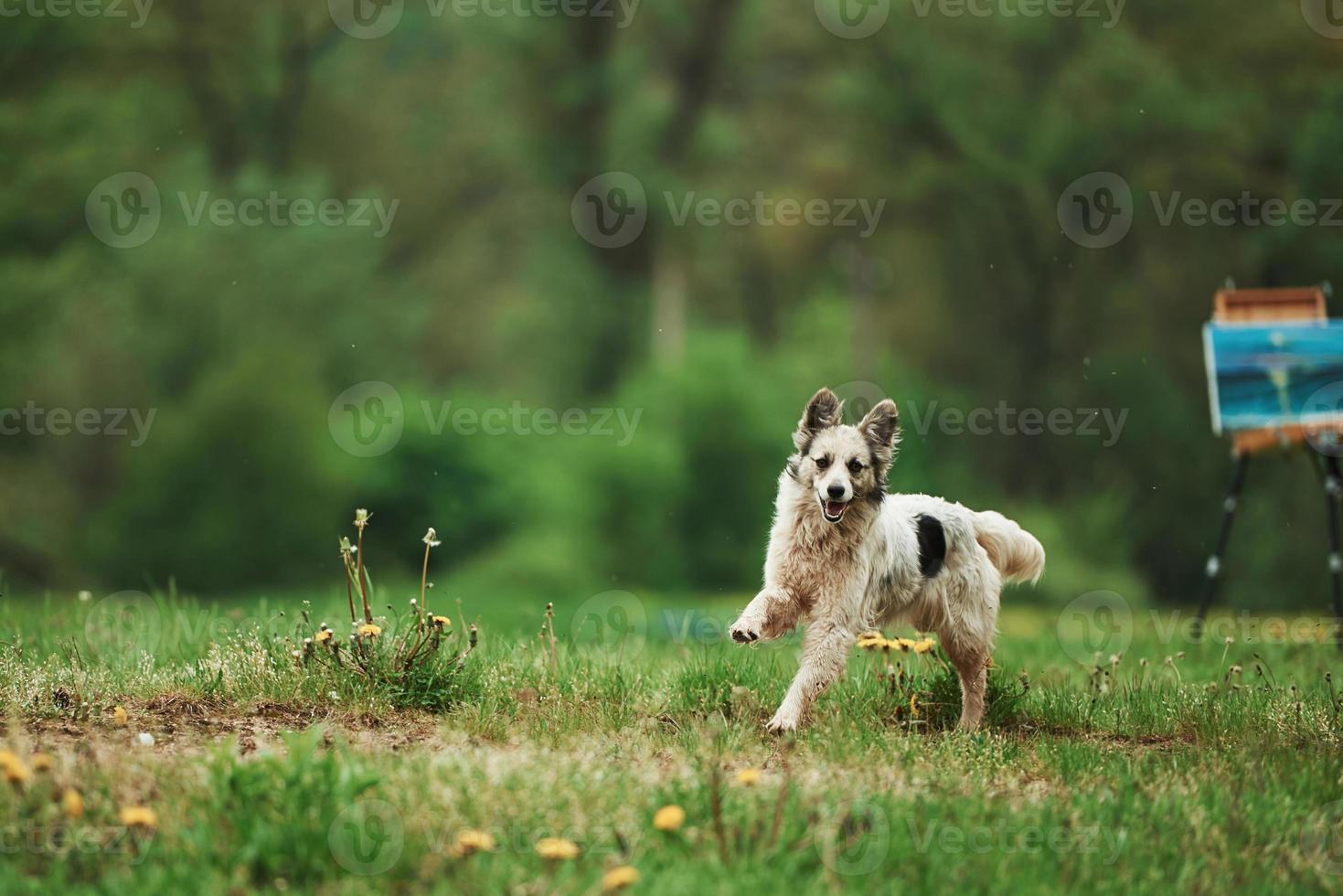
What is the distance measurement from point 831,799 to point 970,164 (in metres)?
26.7

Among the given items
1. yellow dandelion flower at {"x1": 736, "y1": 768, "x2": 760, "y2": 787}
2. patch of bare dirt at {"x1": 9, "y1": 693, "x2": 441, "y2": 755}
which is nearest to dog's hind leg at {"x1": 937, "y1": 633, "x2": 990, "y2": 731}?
yellow dandelion flower at {"x1": 736, "y1": 768, "x2": 760, "y2": 787}

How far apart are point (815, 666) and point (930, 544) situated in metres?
1.00

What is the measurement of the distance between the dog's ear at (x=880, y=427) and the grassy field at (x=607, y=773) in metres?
1.29

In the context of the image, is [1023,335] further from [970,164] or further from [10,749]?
[10,749]

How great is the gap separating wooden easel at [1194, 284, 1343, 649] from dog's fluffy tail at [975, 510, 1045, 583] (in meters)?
4.41

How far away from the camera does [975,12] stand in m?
29.8

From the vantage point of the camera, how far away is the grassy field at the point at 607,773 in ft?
14.9

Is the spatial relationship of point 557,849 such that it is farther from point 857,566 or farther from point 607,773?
point 857,566

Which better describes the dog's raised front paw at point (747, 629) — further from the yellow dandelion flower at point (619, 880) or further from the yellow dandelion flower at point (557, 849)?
the yellow dandelion flower at point (619, 880)

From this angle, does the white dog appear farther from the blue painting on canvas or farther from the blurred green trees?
the blurred green trees

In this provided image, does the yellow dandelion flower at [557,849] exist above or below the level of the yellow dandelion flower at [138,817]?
below

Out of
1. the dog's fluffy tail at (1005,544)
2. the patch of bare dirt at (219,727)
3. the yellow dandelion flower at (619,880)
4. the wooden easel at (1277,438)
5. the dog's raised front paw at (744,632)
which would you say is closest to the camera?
the yellow dandelion flower at (619,880)

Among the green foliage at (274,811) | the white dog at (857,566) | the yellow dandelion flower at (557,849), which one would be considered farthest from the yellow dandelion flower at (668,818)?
the white dog at (857,566)

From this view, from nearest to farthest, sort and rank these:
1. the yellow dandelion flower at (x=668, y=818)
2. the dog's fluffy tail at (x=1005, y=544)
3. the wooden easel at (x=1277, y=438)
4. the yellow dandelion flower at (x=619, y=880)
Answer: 1. the yellow dandelion flower at (x=619, y=880)
2. the yellow dandelion flower at (x=668, y=818)
3. the dog's fluffy tail at (x=1005, y=544)
4. the wooden easel at (x=1277, y=438)
